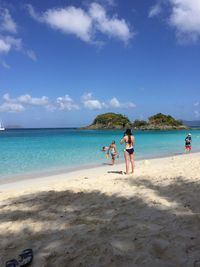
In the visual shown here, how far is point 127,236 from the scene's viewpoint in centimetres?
494

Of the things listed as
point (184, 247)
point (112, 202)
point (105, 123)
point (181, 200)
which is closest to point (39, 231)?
point (112, 202)

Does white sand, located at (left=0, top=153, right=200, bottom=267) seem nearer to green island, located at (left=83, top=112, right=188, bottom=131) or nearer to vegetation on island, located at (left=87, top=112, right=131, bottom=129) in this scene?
green island, located at (left=83, top=112, right=188, bottom=131)

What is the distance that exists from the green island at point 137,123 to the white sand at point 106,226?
336 feet

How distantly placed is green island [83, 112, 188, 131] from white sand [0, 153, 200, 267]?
102320 mm

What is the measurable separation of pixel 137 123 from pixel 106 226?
4557 inches

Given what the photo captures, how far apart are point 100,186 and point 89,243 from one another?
4.69m

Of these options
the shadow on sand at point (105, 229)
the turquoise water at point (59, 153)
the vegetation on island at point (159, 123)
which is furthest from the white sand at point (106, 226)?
the vegetation on island at point (159, 123)

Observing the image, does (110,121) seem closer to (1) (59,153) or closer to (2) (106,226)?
(1) (59,153)

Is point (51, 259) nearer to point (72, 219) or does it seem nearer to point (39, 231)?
point (39, 231)

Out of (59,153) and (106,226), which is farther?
(59,153)

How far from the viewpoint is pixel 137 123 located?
12006 centimetres

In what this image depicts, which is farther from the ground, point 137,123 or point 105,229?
point 137,123

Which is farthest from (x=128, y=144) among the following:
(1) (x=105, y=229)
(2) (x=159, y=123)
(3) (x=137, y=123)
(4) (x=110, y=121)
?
(4) (x=110, y=121)

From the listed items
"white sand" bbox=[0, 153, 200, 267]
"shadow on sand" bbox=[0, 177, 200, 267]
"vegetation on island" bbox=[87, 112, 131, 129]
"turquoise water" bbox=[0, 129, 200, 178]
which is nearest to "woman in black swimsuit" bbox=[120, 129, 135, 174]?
"white sand" bbox=[0, 153, 200, 267]
